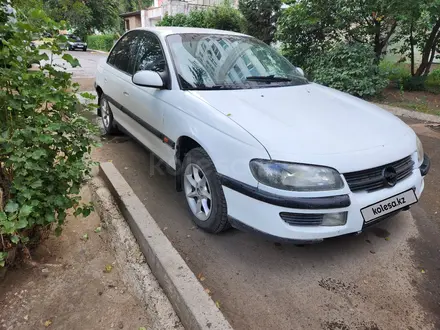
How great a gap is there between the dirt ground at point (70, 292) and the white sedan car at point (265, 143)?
822 mm

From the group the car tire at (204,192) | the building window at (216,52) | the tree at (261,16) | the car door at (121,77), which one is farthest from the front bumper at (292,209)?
the tree at (261,16)

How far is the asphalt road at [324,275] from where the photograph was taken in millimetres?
1959

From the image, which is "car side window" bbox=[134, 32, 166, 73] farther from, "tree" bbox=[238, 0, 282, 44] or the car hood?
"tree" bbox=[238, 0, 282, 44]

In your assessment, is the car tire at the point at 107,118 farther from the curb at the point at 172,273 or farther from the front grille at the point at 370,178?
the front grille at the point at 370,178

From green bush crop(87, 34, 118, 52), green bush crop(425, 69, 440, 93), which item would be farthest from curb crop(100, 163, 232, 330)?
green bush crop(87, 34, 118, 52)

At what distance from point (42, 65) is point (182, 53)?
4.37 feet

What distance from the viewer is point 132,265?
7.54 feet

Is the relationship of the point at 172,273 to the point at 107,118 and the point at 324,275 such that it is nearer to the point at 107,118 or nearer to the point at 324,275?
the point at 324,275

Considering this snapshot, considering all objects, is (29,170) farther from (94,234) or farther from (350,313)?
(350,313)

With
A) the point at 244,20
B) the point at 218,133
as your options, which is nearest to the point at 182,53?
the point at 218,133

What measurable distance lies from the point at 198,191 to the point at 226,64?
127 cm

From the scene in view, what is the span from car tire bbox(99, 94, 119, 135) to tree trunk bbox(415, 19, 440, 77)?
7.34 m

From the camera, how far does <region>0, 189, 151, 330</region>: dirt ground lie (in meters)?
1.92

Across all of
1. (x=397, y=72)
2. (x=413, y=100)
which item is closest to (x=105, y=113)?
(x=413, y=100)
